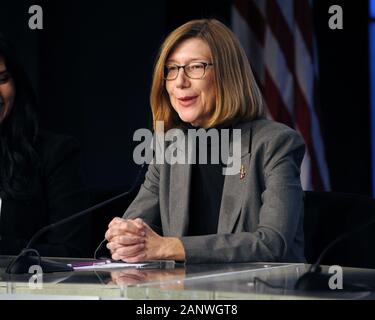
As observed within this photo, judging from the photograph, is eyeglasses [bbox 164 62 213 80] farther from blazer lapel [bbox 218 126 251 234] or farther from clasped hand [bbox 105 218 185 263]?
clasped hand [bbox 105 218 185 263]

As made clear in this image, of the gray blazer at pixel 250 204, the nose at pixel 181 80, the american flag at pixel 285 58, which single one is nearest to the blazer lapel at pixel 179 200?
the gray blazer at pixel 250 204

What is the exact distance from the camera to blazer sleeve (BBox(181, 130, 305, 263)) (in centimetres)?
222

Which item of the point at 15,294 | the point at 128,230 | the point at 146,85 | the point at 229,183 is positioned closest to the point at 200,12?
the point at 146,85

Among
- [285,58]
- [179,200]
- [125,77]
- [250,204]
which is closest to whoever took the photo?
[250,204]

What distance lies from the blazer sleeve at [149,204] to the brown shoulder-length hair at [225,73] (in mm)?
246

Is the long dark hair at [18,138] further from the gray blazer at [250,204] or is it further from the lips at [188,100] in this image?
the lips at [188,100]

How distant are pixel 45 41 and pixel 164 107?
1545mm

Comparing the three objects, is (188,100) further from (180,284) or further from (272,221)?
(180,284)

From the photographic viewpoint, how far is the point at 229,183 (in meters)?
2.50

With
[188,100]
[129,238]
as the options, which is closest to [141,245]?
[129,238]

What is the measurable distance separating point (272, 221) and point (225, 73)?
0.53 metres

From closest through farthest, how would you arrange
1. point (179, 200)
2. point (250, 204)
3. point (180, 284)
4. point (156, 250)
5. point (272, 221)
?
point (180, 284)
point (156, 250)
point (272, 221)
point (250, 204)
point (179, 200)

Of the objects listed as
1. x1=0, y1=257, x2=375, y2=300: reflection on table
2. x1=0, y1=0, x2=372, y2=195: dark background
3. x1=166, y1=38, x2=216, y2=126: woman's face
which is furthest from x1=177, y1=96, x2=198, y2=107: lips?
x1=0, y1=0, x2=372, y2=195: dark background

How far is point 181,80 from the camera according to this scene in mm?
2588
